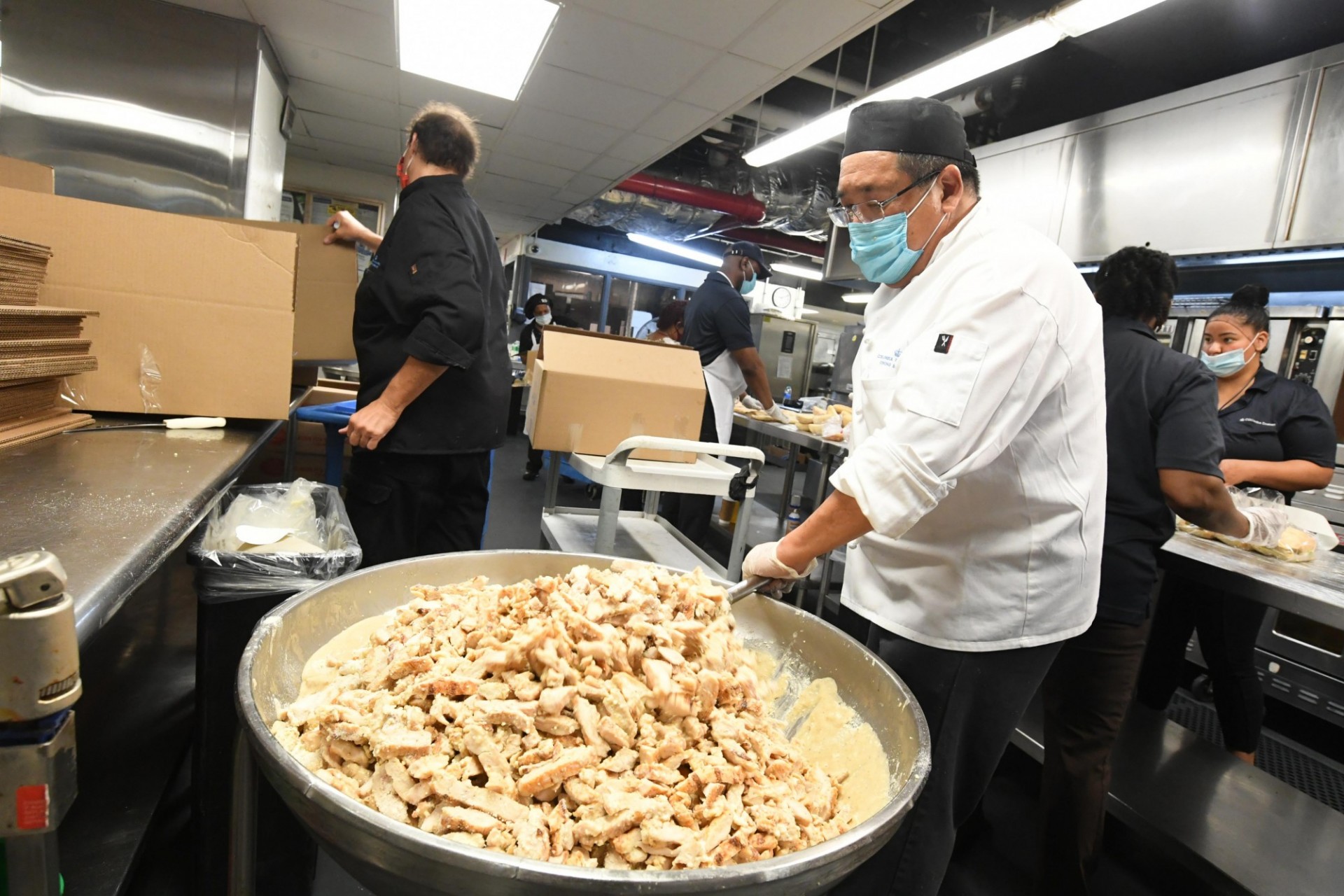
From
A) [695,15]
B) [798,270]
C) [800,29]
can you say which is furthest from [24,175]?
[798,270]

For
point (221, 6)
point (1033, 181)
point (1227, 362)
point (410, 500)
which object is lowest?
point (410, 500)

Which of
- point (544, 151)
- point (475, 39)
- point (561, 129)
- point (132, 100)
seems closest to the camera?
point (132, 100)

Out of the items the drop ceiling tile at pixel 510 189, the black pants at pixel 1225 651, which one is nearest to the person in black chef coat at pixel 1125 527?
the black pants at pixel 1225 651

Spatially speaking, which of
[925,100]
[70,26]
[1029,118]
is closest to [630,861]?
[925,100]

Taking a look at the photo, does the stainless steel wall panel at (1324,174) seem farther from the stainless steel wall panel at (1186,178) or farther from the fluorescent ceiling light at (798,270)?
the fluorescent ceiling light at (798,270)

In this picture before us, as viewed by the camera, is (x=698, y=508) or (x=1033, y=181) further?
(x=1033, y=181)

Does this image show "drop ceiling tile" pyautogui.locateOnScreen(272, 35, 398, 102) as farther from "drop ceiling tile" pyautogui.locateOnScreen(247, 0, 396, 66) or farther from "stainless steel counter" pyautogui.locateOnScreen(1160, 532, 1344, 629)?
"stainless steel counter" pyautogui.locateOnScreen(1160, 532, 1344, 629)

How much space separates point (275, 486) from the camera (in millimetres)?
1660

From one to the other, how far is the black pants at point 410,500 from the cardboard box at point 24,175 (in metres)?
1.13

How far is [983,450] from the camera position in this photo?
3.27 ft

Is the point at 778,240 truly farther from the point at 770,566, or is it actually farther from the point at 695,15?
the point at 770,566

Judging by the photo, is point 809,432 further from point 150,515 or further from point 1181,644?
point 150,515

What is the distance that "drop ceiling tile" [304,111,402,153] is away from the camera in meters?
5.22

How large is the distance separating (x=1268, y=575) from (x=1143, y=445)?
0.47 meters
